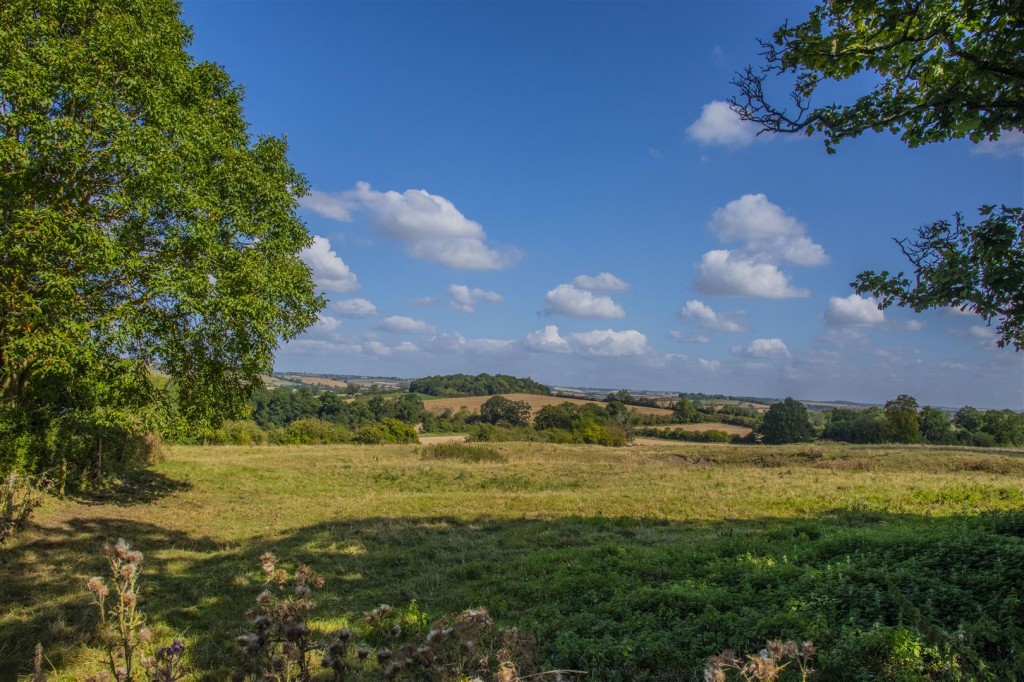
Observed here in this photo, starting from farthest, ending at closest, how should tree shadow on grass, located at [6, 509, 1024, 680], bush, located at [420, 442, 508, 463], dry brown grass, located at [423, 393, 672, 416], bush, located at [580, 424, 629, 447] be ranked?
dry brown grass, located at [423, 393, 672, 416]
bush, located at [580, 424, 629, 447]
bush, located at [420, 442, 508, 463]
tree shadow on grass, located at [6, 509, 1024, 680]

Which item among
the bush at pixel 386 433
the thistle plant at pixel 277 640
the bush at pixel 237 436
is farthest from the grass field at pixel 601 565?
the bush at pixel 386 433

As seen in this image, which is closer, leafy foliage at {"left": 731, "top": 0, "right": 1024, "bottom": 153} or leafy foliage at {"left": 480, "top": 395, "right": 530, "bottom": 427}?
leafy foliage at {"left": 731, "top": 0, "right": 1024, "bottom": 153}

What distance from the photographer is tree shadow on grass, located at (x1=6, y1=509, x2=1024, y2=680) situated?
4.70m

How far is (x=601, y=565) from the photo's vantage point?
773 centimetres

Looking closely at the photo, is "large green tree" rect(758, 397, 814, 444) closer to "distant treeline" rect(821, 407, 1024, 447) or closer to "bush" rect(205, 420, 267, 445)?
"distant treeline" rect(821, 407, 1024, 447)

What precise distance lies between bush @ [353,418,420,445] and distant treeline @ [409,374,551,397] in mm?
39514

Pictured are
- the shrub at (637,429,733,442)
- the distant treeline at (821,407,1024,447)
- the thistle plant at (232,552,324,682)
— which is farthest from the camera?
the shrub at (637,429,733,442)

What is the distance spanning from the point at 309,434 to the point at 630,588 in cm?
4414

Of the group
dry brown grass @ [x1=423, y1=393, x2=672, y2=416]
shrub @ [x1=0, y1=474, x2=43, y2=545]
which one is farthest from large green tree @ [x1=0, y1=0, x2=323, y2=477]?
dry brown grass @ [x1=423, y1=393, x2=672, y2=416]

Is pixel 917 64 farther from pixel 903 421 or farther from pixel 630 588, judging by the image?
pixel 903 421

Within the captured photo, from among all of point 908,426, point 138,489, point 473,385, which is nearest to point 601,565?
point 138,489

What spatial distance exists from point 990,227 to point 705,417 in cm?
7892

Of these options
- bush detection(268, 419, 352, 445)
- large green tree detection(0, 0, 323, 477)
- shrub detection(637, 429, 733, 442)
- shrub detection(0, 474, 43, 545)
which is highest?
large green tree detection(0, 0, 323, 477)

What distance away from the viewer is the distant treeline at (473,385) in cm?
9431
